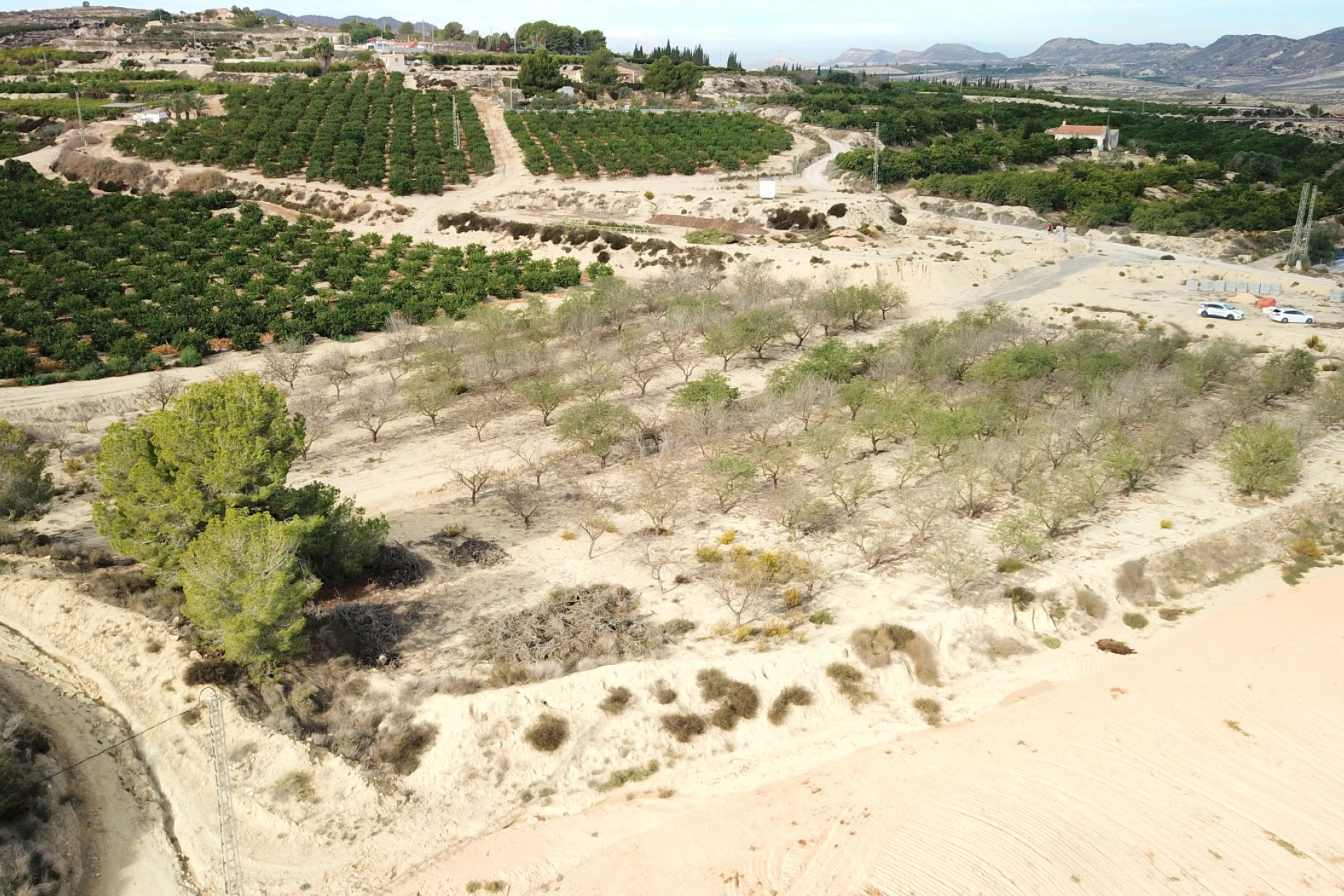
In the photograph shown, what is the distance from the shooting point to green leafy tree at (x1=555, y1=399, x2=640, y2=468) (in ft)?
124

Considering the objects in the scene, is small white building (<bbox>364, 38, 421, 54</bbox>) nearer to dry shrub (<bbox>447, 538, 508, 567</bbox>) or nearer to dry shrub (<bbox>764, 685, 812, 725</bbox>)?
dry shrub (<bbox>447, 538, 508, 567</bbox>)

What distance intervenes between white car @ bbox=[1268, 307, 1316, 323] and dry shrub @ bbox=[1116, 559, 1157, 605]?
33.6 m

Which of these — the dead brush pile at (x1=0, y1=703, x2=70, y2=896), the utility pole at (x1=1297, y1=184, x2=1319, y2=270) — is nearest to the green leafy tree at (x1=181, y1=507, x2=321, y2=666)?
the dead brush pile at (x1=0, y1=703, x2=70, y2=896)

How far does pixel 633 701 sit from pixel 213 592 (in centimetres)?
1128

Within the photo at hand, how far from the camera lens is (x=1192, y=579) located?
3088 centimetres

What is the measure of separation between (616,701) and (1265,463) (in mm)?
27994

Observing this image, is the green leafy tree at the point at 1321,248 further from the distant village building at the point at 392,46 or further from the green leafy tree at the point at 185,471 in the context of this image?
the distant village building at the point at 392,46

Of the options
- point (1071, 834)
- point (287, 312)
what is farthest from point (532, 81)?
point (1071, 834)

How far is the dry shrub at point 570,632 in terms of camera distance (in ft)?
82.9

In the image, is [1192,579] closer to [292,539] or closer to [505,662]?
[505,662]

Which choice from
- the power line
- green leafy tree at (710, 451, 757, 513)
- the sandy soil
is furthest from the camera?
green leafy tree at (710, 451, 757, 513)

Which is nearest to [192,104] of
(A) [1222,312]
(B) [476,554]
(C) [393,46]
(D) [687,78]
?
(C) [393,46]

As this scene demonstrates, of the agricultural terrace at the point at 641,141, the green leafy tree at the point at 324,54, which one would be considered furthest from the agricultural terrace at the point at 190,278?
the green leafy tree at the point at 324,54

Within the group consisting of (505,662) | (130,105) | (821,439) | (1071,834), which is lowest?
(1071,834)
